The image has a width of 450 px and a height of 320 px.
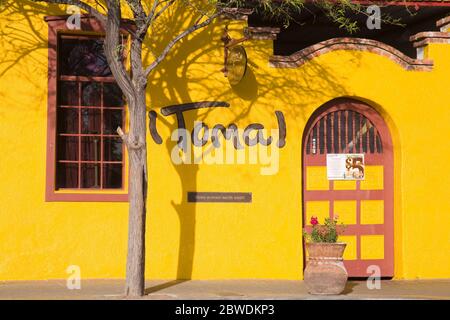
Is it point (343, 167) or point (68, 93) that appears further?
point (343, 167)

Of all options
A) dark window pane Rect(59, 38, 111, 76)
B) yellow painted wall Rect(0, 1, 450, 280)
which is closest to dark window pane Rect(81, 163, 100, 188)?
yellow painted wall Rect(0, 1, 450, 280)

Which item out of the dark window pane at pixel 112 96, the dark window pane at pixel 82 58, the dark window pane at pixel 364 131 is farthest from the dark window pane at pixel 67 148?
the dark window pane at pixel 364 131

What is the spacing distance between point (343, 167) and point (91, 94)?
463 centimetres

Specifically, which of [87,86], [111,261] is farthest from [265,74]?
[111,261]

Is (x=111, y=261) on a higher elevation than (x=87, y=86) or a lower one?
lower

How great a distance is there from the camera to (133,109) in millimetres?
12312

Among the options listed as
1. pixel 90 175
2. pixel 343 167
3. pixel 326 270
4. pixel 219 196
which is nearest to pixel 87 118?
pixel 90 175

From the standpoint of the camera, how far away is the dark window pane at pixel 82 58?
47.6 ft

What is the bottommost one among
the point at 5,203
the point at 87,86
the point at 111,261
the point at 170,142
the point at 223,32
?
the point at 111,261

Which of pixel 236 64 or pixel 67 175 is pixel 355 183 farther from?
pixel 67 175

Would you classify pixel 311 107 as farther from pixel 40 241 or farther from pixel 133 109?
pixel 40 241

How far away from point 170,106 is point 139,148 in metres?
2.30

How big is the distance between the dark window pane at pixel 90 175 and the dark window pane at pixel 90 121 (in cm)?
58

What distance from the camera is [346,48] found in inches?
596
